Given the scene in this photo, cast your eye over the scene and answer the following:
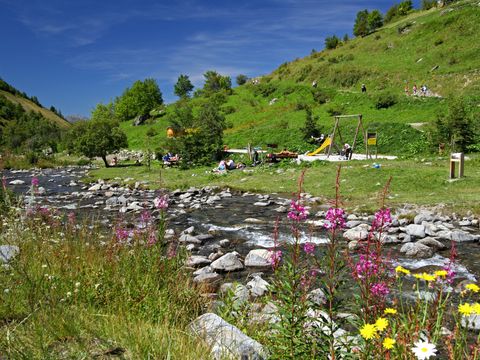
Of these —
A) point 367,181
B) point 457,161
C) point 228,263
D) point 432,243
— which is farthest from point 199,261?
point 457,161

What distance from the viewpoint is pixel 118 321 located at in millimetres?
3947

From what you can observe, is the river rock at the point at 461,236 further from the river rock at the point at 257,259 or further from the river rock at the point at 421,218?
the river rock at the point at 257,259

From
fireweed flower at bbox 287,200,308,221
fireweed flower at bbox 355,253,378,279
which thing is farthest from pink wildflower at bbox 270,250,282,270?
fireweed flower at bbox 355,253,378,279

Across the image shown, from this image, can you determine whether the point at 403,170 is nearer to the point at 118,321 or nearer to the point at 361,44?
the point at 118,321

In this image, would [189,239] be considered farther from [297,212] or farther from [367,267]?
[367,267]

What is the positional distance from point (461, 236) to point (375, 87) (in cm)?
4406

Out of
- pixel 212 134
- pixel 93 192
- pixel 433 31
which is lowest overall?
pixel 93 192

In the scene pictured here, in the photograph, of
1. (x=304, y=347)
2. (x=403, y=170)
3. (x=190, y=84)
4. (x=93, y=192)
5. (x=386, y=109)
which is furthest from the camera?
(x=190, y=84)

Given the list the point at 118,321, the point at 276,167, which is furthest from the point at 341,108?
the point at 118,321

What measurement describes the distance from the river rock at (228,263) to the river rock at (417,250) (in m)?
4.28

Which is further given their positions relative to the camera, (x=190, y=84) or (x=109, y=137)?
(x=190, y=84)

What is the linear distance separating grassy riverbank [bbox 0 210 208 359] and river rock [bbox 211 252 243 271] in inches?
123

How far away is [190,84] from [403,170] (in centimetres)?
11101

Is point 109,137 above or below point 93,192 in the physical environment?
above
